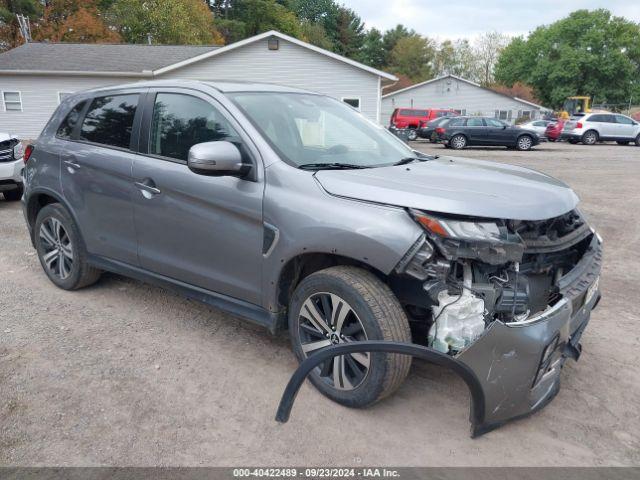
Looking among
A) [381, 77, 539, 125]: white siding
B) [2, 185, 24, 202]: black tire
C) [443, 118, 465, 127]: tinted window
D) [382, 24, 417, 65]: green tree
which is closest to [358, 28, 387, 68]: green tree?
[382, 24, 417, 65]: green tree

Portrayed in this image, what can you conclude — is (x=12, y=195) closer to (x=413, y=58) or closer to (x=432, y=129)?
(x=432, y=129)

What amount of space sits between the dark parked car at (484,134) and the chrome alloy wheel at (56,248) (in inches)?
832

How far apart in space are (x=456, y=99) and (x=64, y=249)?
1769 inches

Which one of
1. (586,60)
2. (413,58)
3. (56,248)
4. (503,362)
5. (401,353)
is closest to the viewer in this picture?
(401,353)

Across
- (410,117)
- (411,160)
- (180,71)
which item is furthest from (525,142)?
(411,160)

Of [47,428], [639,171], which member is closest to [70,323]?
[47,428]

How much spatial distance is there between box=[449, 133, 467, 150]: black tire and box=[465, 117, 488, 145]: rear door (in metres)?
0.27

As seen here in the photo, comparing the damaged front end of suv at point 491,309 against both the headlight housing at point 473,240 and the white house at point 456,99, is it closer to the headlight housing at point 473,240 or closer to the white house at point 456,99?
the headlight housing at point 473,240

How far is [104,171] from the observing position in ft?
13.0

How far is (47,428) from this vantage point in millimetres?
2795

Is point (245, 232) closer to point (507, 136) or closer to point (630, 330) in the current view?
point (630, 330)

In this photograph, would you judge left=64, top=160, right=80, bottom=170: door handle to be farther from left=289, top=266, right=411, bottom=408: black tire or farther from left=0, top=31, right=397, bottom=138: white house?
left=0, top=31, right=397, bottom=138: white house

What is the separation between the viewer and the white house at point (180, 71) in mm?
22219

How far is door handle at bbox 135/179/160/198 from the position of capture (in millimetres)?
3624
